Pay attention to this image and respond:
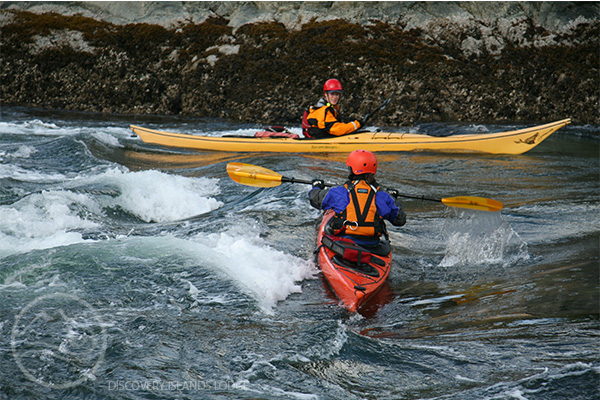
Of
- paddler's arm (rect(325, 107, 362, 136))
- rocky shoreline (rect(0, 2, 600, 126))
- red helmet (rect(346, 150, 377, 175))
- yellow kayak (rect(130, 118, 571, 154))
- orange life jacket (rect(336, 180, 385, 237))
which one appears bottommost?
orange life jacket (rect(336, 180, 385, 237))

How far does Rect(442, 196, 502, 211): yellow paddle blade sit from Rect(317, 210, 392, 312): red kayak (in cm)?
109

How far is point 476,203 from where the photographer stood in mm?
5422

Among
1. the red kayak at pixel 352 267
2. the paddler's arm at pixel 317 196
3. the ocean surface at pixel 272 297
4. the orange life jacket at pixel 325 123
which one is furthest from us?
the orange life jacket at pixel 325 123

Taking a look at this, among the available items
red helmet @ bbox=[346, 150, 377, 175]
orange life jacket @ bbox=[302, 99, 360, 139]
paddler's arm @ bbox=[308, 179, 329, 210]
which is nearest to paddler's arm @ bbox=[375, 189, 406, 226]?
red helmet @ bbox=[346, 150, 377, 175]

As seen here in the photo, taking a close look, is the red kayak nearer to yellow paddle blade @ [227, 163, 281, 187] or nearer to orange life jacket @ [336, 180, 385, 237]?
orange life jacket @ [336, 180, 385, 237]

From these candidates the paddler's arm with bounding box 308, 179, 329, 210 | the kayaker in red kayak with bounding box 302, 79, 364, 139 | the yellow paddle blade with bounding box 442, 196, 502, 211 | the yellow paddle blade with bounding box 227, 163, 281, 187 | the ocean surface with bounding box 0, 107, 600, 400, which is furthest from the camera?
the kayaker in red kayak with bounding box 302, 79, 364, 139

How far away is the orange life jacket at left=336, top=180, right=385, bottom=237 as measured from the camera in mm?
4574

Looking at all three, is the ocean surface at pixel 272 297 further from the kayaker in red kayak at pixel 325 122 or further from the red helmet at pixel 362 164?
the kayaker in red kayak at pixel 325 122

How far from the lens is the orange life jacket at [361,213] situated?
4.57m

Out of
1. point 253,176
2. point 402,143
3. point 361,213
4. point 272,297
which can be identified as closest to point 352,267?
point 361,213

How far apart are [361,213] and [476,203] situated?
157 centimetres

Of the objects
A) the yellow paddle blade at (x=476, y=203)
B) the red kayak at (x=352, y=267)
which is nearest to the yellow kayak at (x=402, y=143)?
the yellow paddle blade at (x=476, y=203)

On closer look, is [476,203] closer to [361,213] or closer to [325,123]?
[361,213]

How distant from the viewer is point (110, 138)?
11.7 metres
